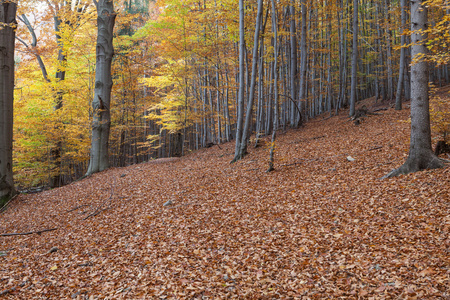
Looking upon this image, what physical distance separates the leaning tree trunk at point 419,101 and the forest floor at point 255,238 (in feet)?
0.99

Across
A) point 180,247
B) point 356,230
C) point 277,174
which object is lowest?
point 180,247

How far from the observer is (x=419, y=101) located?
503 cm

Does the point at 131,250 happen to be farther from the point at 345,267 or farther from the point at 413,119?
the point at 413,119

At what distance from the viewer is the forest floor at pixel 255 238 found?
310cm

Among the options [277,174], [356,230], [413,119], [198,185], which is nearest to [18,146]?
[198,185]

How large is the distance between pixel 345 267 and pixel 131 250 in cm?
341

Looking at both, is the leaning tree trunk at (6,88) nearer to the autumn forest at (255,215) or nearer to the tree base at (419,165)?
the autumn forest at (255,215)

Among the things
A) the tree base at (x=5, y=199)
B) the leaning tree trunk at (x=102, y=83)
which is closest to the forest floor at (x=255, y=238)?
the tree base at (x=5, y=199)

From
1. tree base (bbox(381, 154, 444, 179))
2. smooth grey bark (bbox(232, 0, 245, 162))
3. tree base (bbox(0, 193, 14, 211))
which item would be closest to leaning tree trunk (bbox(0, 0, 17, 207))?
tree base (bbox(0, 193, 14, 211))

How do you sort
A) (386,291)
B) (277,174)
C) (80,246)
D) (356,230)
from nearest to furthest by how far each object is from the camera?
(386,291)
(356,230)
(80,246)
(277,174)

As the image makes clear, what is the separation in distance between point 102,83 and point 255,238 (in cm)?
1090

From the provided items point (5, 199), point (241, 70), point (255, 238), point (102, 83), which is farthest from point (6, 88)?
point (255, 238)

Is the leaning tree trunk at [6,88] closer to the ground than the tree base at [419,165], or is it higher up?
higher up

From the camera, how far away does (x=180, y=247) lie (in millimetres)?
4359
